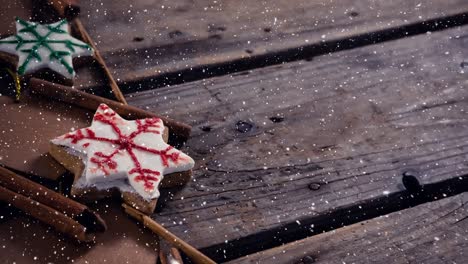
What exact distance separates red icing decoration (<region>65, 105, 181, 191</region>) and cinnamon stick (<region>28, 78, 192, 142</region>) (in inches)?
1.4

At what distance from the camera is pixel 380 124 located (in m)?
1.31

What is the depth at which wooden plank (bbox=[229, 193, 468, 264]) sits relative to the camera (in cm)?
107

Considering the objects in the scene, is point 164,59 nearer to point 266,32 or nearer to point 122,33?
point 122,33

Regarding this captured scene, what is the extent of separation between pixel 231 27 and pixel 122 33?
0.25 metres

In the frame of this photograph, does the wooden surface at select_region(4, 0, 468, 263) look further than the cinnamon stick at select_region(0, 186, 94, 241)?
Yes

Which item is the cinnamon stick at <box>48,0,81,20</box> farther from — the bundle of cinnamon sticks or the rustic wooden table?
the bundle of cinnamon sticks

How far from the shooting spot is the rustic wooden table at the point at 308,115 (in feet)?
3.61

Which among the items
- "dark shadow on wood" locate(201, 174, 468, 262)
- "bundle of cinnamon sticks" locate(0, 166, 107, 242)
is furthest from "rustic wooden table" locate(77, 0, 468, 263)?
"bundle of cinnamon sticks" locate(0, 166, 107, 242)

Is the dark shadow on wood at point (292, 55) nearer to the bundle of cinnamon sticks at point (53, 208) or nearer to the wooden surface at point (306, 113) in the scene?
the wooden surface at point (306, 113)

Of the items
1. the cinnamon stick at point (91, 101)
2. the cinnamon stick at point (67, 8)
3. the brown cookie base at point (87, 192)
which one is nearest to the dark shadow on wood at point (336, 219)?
the brown cookie base at point (87, 192)

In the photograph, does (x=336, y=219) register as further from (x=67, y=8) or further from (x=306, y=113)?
(x=67, y=8)

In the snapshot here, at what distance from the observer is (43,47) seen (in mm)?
1241

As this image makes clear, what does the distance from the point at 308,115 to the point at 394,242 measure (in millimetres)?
322

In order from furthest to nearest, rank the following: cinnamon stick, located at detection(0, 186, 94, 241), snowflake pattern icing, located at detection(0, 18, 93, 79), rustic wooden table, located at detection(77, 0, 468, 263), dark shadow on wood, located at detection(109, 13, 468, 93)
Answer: dark shadow on wood, located at detection(109, 13, 468, 93), snowflake pattern icing, located at detection(0, 18, 93, 79), rustic wooden table, located at detection(77, 0, 468, 263), cinnamon stick, located at detection(0, 186, 94, 241)
